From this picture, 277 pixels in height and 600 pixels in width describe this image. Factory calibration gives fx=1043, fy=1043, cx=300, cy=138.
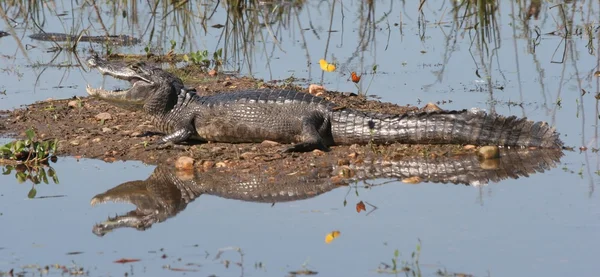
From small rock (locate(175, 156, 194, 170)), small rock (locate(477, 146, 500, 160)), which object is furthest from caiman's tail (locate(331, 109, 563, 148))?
small rock (locate(175, 156, 194, 170))

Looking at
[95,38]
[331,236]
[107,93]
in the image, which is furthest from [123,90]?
[331,236]

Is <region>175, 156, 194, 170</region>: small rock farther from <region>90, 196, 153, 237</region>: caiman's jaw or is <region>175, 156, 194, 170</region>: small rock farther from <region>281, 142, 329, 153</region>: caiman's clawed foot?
<region>90, 196, 153, 237</region>: caiman's jaw

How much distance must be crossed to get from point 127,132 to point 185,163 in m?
1.39

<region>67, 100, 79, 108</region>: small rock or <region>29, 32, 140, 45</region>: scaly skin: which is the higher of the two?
<region>29, 32, 140, 45</region>: scaly skin

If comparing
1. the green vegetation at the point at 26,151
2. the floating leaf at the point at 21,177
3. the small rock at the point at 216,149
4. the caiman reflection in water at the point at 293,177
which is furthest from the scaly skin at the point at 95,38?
the caiman reflection in water at the point at 293,177

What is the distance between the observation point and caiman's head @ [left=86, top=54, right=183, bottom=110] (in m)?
9.30

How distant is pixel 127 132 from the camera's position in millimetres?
9078

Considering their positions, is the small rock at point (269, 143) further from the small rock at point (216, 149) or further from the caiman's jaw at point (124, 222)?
the caiman's jaw at point (124, 222)

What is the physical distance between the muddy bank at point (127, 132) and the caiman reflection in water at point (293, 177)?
0.27m

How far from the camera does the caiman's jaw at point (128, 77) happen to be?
365 inches

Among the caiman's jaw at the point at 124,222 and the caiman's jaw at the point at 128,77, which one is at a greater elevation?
the caiman's jaw at the point at 128,77

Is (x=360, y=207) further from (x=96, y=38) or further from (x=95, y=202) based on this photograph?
(x=96, y=38)

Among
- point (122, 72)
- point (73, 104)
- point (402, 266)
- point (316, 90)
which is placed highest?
point (122, 72)

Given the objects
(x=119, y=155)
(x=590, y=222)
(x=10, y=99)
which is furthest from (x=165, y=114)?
(x=590, y=222)
